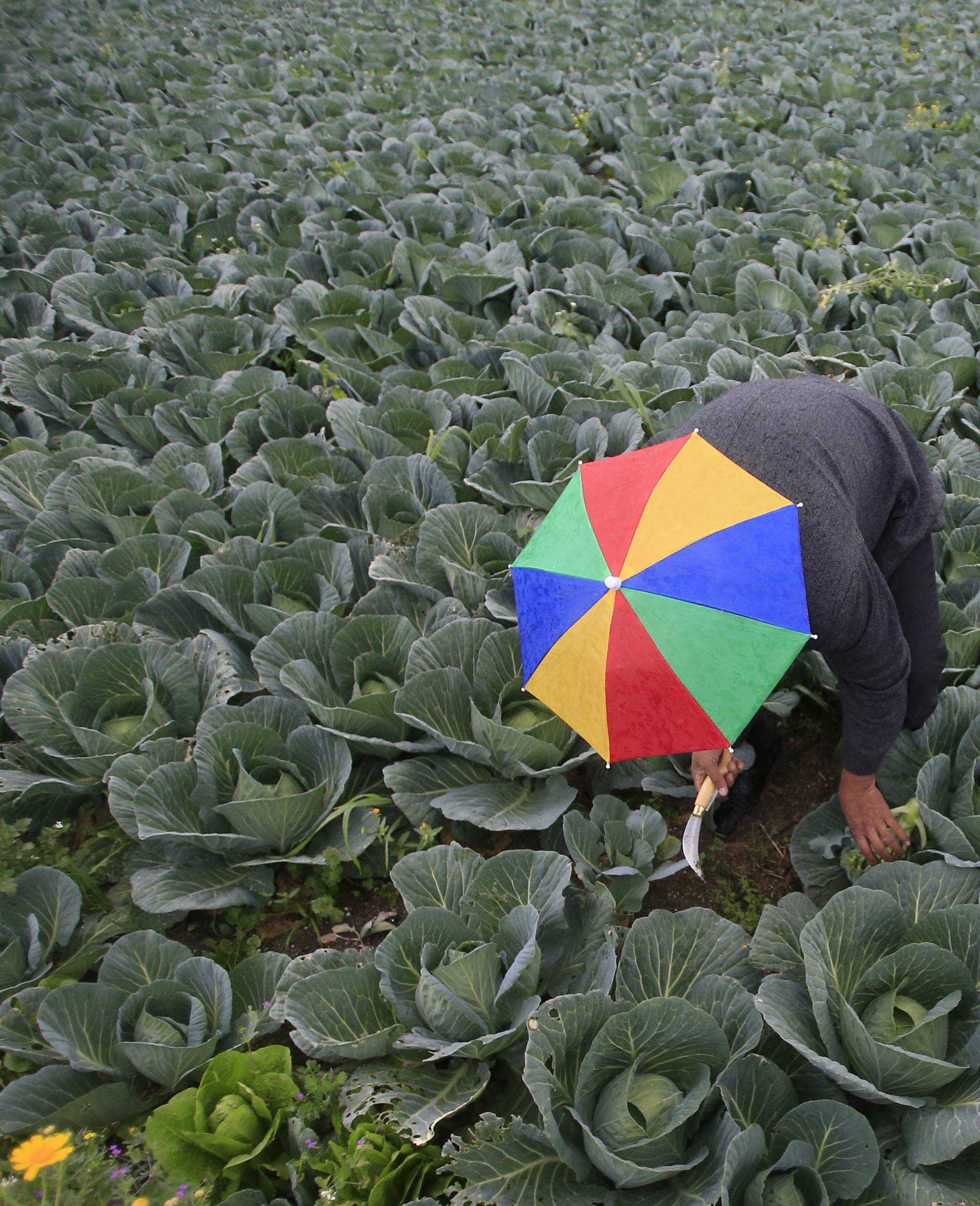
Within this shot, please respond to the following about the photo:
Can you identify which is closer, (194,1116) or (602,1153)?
(602,1153)

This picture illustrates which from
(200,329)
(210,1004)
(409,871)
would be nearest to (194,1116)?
(210,1004)

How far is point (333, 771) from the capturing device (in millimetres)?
2545

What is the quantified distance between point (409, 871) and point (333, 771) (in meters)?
0.43

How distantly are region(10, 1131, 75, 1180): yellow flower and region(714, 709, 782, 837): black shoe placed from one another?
6.13 ft

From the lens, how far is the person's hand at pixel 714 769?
2.15 meters

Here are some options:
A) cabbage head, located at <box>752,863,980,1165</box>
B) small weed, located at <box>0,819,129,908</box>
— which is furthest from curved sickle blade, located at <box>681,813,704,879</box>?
small weed, located at <box>0,819,129,908</box>

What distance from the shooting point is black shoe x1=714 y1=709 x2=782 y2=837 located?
2686 millimetres

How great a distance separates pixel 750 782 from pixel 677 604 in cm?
132

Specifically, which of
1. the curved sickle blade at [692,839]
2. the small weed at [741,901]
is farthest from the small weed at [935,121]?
the curved sickle blade at [692,839]

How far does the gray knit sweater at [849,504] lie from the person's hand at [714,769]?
27 centimetres

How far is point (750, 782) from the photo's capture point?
107 inches

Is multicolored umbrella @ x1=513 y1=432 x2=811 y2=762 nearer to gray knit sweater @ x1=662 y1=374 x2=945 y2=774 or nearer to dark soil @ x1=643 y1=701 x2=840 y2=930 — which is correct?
gray knit sweater @ x1=662 y1=374 x2=945 y2=774

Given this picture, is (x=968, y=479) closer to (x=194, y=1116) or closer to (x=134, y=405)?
(x=194, y=1116)

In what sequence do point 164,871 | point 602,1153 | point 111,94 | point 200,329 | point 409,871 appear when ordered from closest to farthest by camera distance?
1. point 602,1153
2. point 409,871
3. point 164,871
4. point 200,329
5. point 111,94
